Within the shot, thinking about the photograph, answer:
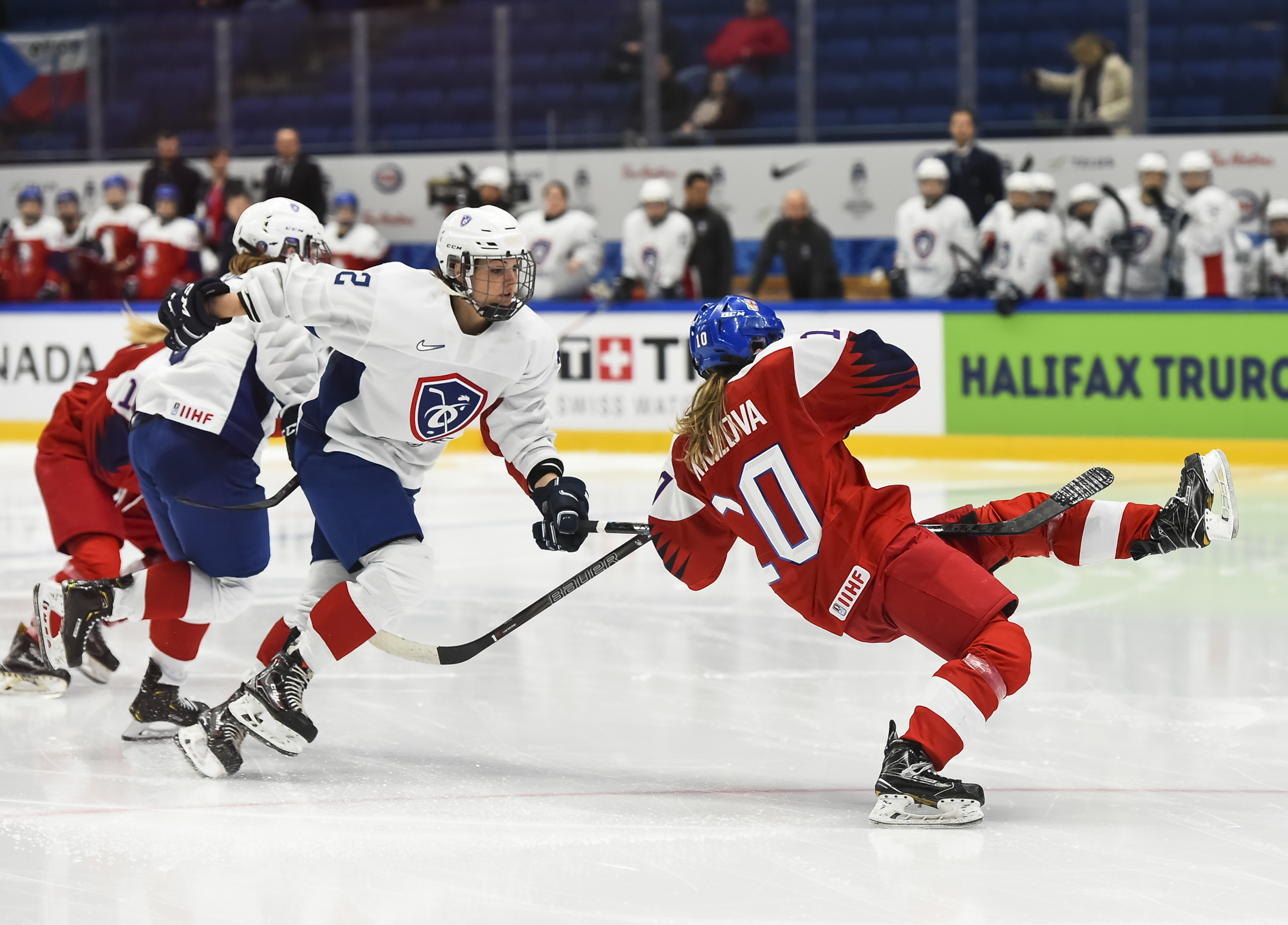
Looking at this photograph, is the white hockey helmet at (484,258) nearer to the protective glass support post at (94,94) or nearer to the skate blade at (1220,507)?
the skate blade at (1220,507)

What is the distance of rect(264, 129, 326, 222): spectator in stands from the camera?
11.6 meters

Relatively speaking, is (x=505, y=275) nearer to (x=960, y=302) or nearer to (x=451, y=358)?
(x=451, y=358)

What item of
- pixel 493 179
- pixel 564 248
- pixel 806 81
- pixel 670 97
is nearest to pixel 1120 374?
pixel 806 81

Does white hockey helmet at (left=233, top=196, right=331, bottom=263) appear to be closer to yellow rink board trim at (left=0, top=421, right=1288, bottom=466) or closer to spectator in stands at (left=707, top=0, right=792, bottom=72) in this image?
yellow rink board trim at (left=0, top=421, right=1288, bottom=466)

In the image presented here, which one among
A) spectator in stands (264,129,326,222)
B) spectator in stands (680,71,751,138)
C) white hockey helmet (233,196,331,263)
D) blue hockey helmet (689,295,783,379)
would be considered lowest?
blue hockey helmet (689,295,783,379)

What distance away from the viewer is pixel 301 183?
11.7 meters

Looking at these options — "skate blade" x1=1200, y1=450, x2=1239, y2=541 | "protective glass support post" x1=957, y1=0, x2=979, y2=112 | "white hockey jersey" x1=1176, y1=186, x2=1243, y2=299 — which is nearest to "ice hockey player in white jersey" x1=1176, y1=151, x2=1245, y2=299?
"white hockey jersey" x1=1176, y1=186, x2=1243, y2=299

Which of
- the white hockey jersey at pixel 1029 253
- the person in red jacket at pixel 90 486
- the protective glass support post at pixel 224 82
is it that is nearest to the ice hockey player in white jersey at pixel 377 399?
the person in red jacket at pixel 90 486

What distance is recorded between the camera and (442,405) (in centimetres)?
373

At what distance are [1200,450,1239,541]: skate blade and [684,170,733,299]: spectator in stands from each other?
688 centimetres

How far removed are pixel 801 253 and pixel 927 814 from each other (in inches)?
283

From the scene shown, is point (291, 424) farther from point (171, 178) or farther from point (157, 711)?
point (171, 178)

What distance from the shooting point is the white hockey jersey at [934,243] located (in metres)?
9.92

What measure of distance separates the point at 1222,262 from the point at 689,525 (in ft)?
22.9
